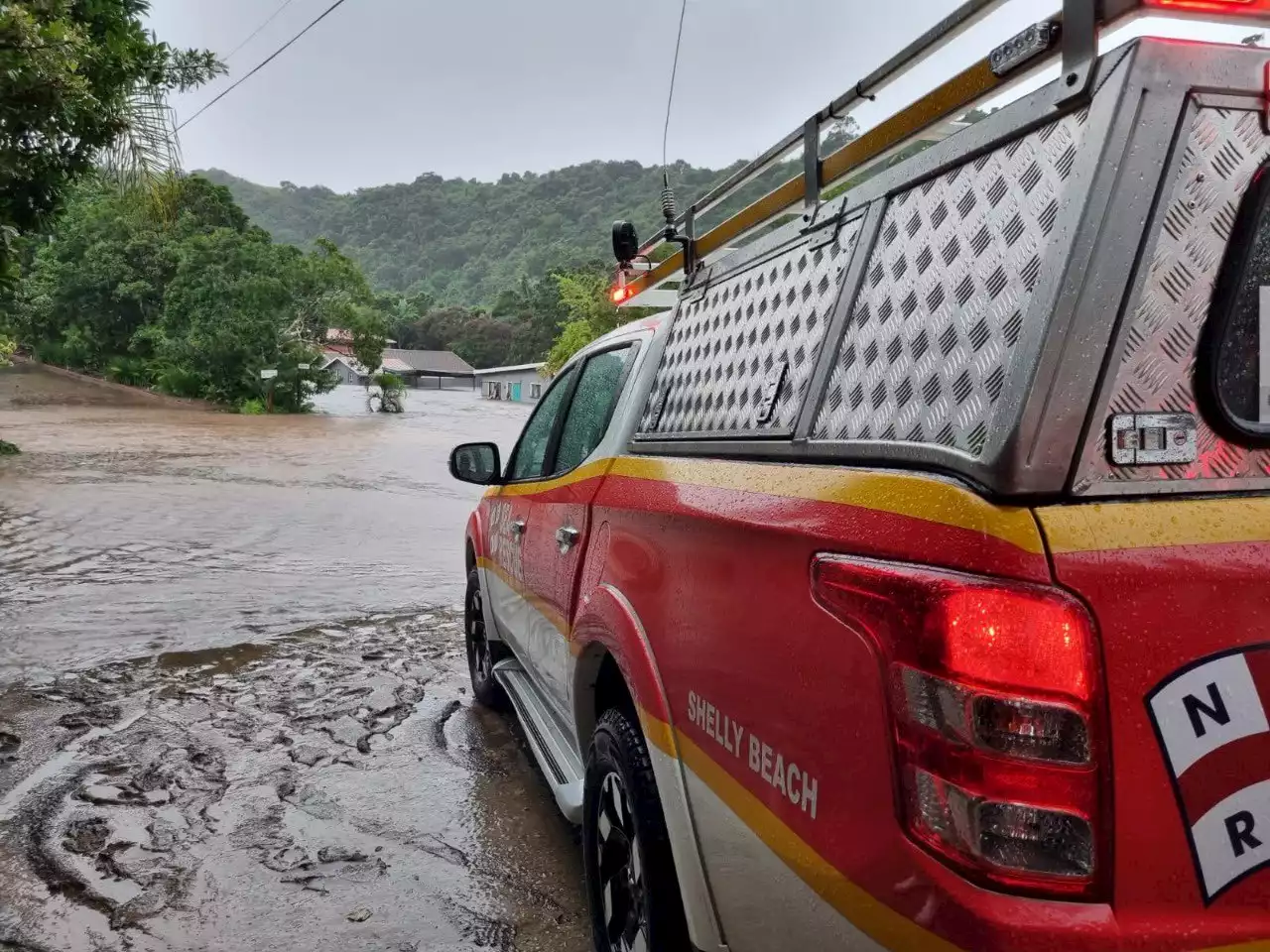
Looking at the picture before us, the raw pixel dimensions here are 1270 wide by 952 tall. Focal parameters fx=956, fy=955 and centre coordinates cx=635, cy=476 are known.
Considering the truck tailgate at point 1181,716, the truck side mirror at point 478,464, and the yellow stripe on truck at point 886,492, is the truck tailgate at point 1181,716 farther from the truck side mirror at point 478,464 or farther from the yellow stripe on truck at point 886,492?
the truck side mirror at point 478,464

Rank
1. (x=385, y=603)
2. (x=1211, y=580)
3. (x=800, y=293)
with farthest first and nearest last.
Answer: (x=385, y=603), (x=800, y=293), (x=1211, y=580)

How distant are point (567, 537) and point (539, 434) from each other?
1.22 metres

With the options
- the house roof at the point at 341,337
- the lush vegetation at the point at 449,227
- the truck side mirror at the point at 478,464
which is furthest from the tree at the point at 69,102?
the lush vegetation at the point at 449,227

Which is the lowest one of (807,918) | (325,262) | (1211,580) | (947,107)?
(807,918)

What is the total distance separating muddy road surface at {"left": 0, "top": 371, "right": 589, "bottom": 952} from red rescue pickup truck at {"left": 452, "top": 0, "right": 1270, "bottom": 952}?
167 centimetres

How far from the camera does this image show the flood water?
6.57 m

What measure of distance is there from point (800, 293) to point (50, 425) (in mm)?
32650

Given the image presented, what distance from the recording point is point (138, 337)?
42688mm

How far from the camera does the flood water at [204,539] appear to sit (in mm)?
6566

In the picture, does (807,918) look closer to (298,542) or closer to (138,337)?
(298,542)

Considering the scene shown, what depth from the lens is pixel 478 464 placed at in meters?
4.14

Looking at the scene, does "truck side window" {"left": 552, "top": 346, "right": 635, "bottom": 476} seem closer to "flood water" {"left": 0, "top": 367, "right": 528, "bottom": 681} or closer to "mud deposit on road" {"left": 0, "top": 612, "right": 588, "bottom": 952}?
"mud deposit on road" {"left": 0, "top": 612, "right": 588, "bottom": 952}

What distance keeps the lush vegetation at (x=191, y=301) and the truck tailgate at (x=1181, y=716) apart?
1529 inches

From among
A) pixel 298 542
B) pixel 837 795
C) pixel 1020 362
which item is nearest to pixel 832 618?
pixel 837 795
